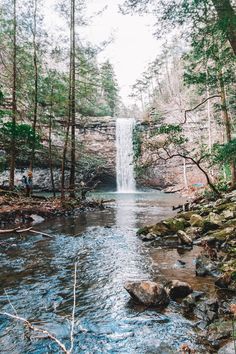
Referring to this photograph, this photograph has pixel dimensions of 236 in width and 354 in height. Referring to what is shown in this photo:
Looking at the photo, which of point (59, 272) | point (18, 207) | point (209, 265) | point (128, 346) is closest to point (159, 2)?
point (209, 265)

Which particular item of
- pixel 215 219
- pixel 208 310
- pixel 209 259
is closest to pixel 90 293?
pixel 208 310

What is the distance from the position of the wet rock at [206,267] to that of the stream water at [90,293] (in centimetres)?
17

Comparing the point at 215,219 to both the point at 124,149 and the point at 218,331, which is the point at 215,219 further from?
the point at 124,149

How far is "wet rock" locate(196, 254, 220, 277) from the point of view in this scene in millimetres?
5097

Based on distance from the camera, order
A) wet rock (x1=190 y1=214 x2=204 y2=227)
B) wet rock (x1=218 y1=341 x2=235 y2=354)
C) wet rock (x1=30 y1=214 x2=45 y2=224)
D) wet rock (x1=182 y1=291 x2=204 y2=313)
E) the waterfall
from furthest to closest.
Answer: the waterfall
wet rock (x1=30 y1=214 x2=45 y2=224)
wet rock (x1=190 y1=214 x2=204 y2=227)
wet rock (x1=182 y1=291 x2=204 y2=313)
wet rock (x1=218 y1=341 x2=235 y2=354)

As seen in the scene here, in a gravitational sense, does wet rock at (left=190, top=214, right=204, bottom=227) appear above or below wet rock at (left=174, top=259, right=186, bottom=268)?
above

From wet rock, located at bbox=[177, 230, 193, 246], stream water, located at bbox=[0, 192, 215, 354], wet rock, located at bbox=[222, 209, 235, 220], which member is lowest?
stream water, located at bbox=[0, 192, 215, 354]

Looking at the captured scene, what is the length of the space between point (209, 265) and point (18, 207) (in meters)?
7.99

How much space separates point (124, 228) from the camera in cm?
1005

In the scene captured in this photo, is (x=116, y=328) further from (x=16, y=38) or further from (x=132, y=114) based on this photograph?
(x=132, y=114)

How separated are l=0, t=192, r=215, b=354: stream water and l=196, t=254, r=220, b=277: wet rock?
0.57 ft

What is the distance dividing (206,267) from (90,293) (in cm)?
218

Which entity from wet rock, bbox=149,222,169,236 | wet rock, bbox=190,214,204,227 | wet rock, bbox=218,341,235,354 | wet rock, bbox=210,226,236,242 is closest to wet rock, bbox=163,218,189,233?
wet rock, bbox=149,222,169,236

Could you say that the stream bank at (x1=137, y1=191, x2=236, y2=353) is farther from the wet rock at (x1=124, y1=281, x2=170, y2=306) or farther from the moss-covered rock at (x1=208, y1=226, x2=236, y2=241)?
the wet rock at (x1=124, y1=281, x2=170, y2=306)
